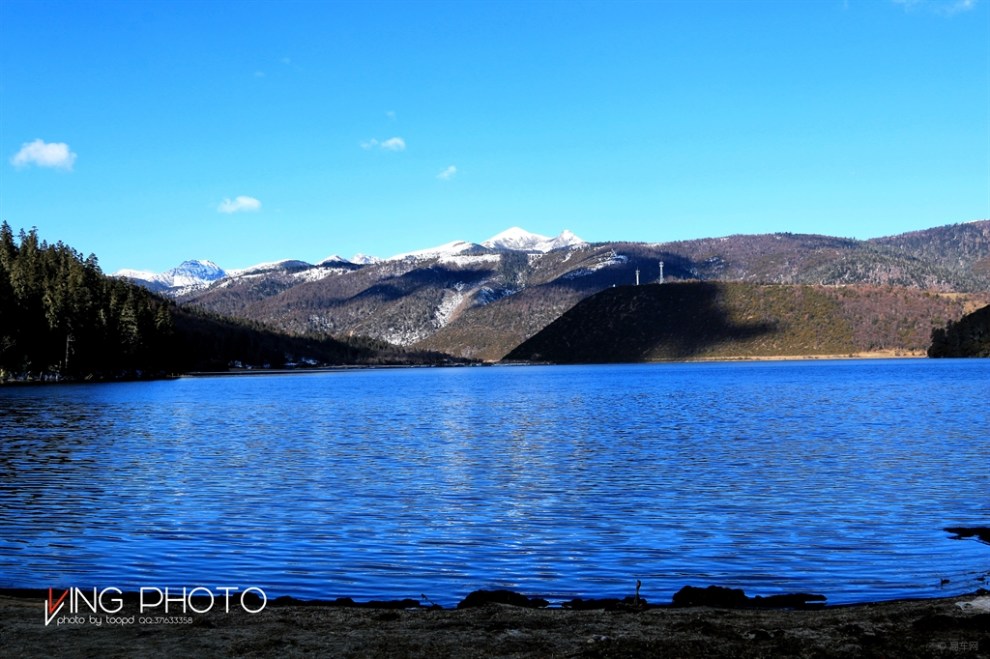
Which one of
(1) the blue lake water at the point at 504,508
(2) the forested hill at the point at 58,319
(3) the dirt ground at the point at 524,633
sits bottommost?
(1) the blue lake water at the point at 504,508

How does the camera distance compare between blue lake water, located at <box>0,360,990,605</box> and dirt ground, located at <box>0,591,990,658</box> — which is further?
blue lake water, located at <box>0,360,990,605</box>

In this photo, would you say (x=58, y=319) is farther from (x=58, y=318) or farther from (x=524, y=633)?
(x=524, y=633)

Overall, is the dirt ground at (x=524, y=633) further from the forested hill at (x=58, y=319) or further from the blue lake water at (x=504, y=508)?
the forested hill at (x=58, y=319)

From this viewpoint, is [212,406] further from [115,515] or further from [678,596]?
[678,596]

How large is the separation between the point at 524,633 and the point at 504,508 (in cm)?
1682

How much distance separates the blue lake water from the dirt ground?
274cm

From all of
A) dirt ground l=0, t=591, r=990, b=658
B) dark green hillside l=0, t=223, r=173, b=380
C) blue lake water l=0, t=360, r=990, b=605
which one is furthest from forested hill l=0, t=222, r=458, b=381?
dirt ground l=0, t=591, r=990, b=658

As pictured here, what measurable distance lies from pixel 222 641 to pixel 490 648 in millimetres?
4366

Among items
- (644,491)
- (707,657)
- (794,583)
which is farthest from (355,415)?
(707,657)

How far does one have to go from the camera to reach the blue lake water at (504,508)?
868 inches

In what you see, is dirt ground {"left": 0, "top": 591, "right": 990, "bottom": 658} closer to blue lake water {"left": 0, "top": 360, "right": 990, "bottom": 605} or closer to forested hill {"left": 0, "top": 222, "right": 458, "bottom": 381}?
blue lake water {"left": 0, "top": 360, "right": 990, "bottom": 605}

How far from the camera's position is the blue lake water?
22047 mm

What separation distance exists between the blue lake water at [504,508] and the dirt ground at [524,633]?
2744mm

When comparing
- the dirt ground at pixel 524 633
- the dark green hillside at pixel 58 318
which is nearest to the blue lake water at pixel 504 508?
the dirt ground at pixel 524 633
